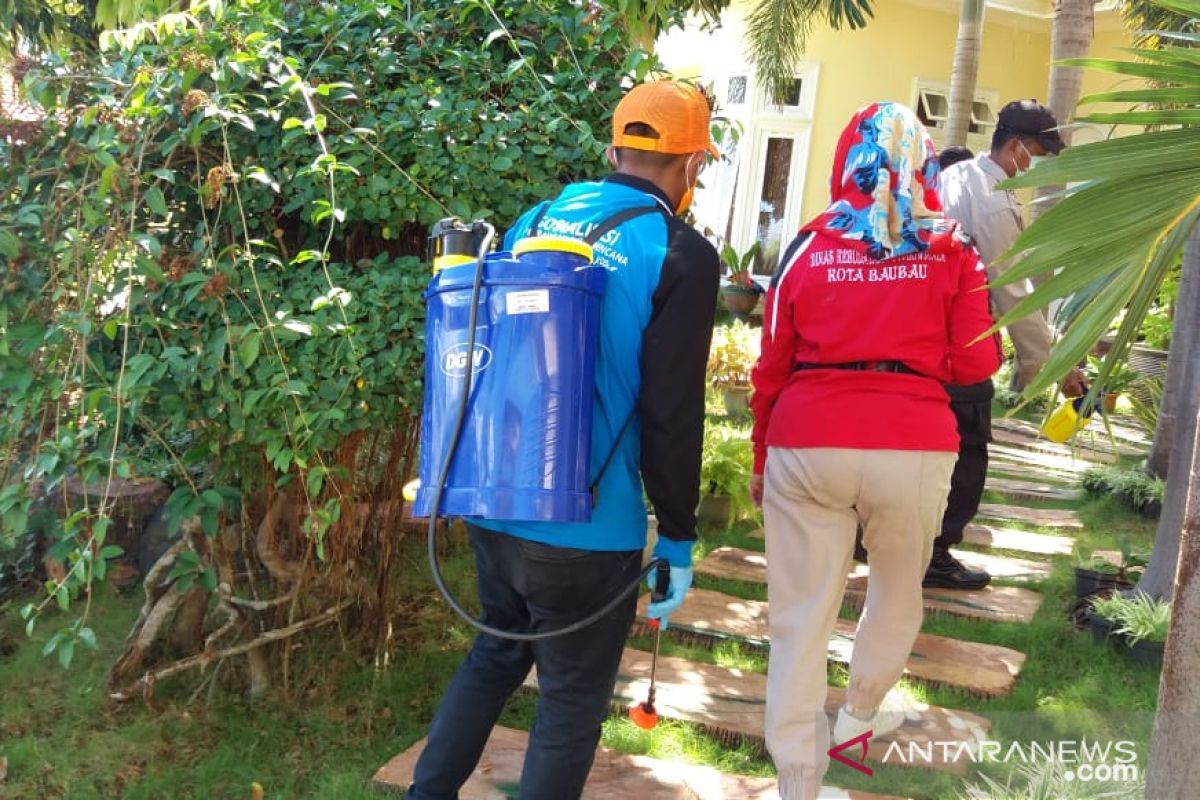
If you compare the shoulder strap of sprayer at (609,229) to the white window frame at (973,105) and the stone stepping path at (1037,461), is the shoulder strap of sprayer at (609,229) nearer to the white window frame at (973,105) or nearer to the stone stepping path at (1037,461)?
the stone stepping path at (1037,461)

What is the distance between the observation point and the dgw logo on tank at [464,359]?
8.02 ft

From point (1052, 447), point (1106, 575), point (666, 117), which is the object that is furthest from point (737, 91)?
point (666, 117)

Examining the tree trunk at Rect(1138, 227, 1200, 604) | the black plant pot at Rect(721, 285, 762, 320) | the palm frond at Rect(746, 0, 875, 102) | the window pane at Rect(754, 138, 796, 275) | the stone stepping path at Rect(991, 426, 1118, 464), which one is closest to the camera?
the tree trunk at Rect(1138, 227, 1200, 604)

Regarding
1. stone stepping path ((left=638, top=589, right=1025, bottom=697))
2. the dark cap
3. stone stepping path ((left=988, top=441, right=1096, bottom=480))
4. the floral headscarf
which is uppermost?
the dark cap

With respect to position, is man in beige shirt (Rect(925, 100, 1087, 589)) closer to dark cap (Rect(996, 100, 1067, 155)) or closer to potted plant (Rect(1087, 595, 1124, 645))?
dark cap (Rect(996, 100, 1067, 155))

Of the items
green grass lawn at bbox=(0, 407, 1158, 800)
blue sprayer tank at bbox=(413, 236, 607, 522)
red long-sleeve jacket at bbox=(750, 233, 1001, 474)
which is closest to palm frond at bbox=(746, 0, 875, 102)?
green grass lawn at bbox=(0, 407, 1158, 800)

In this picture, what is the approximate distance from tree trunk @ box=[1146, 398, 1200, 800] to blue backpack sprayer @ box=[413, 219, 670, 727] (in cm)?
121

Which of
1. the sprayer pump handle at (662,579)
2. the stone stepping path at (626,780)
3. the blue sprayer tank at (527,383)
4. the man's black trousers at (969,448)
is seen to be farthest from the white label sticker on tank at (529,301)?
the man's black trousers at (969,448)

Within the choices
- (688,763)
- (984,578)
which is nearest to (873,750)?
(688,763)

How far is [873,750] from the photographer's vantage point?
3.56m

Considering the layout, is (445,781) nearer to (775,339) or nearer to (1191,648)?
(775,339)

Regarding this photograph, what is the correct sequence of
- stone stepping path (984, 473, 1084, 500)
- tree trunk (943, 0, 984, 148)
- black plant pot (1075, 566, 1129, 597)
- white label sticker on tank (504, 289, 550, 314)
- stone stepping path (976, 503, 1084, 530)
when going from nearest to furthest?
white label sticker on tank (504, 289, 550, 314), black plant pot (1075, 566, 1129, 597), stone stepping path (976, 503, 1084, 530), stone stepping path (984, 473, 1084, 500), tree trunk (943, 0, 984, 148)

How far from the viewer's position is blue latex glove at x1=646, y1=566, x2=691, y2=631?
2.70 m

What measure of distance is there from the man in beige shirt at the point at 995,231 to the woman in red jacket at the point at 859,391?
130 centimetres
